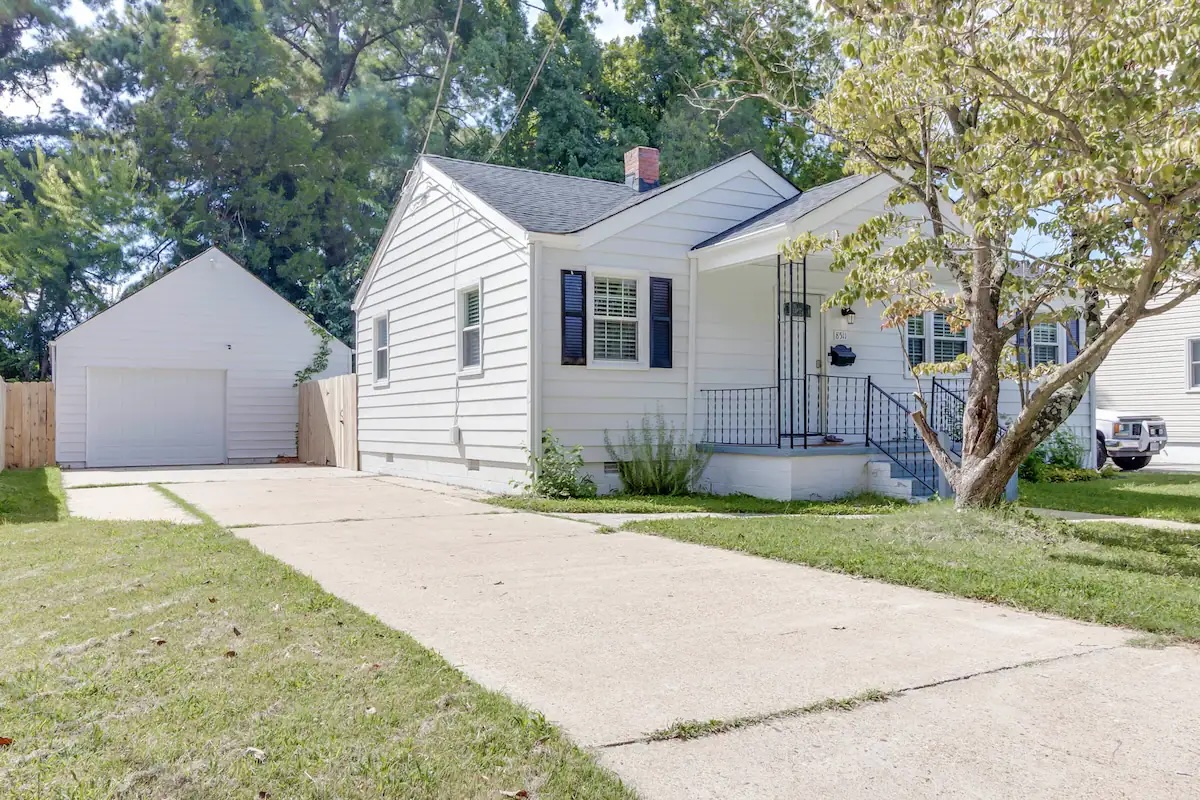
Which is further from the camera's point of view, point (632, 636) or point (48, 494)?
point (48, 494)

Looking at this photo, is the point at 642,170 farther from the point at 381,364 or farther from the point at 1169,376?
the point at 1169,376

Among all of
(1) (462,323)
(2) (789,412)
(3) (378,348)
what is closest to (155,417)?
(3) (378,348)

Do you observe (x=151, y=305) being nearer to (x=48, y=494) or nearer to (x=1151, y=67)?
(x=48, y=494)

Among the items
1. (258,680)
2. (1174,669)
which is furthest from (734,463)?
(258,680)

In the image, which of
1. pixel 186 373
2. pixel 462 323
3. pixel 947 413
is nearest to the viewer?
pixel 947 413

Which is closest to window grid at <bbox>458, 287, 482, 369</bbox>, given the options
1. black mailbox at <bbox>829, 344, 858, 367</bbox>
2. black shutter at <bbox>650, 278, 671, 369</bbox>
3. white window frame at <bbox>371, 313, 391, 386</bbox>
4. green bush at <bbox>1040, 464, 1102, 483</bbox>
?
black shutter at <bbox>650, 278, 671, 369</bbox>

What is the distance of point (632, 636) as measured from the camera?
4016 mm

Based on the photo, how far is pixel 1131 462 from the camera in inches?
665

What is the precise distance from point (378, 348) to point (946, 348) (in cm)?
937

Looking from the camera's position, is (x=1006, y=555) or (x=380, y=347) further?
(x=380, y=347)

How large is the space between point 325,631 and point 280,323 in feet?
55.1

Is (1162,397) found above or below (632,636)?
above

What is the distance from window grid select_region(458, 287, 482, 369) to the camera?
1195 cm

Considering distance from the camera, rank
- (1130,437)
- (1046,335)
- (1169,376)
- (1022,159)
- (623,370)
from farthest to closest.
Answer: (1169,376)
(1130,437)
(1046,335)
(623,370)
(1022,159)
